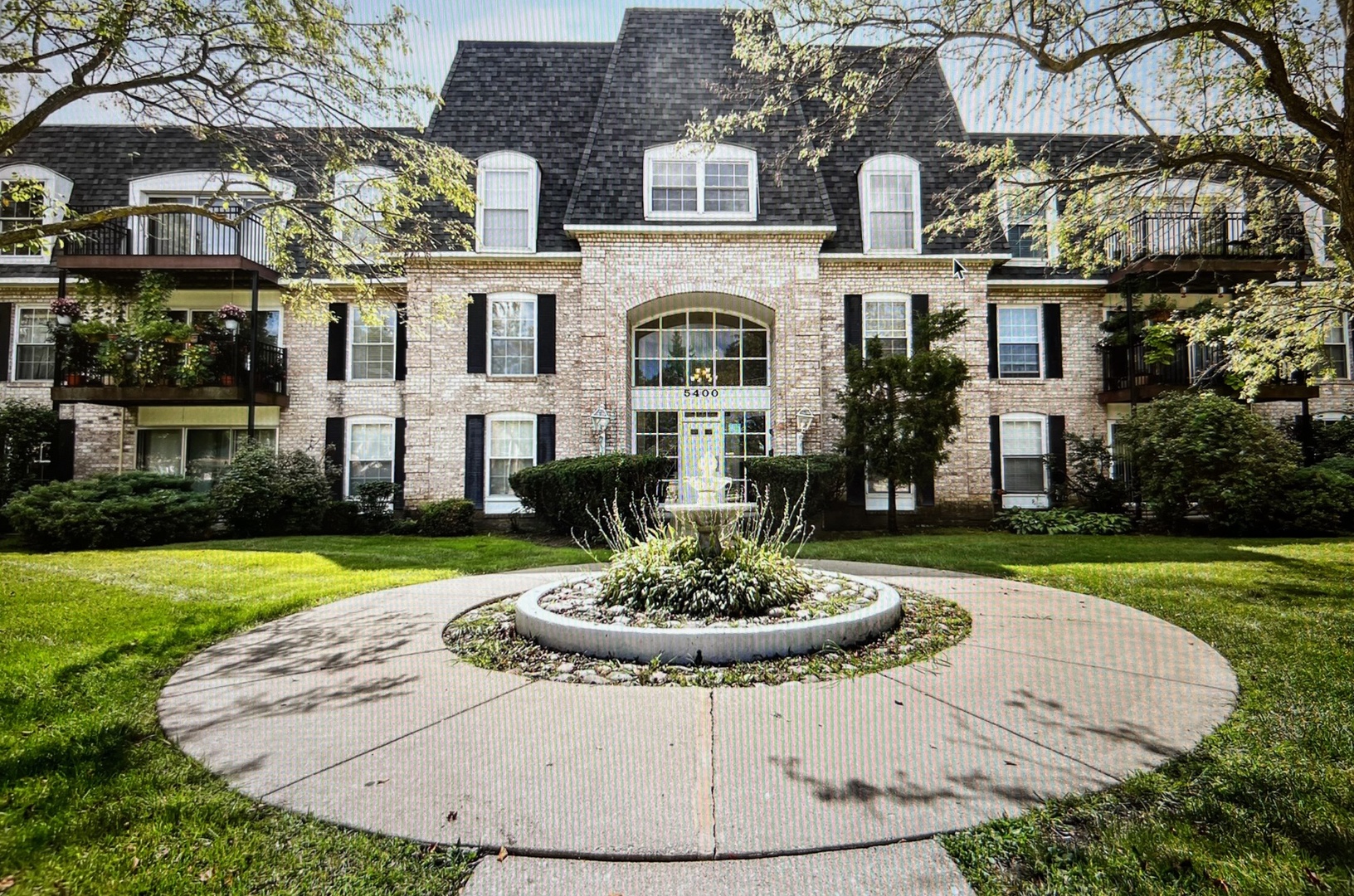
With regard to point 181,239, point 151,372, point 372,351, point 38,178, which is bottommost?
point 151,372

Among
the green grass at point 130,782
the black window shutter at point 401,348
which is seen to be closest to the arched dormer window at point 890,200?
the black window shutter at point 401,348

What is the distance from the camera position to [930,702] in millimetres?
3418

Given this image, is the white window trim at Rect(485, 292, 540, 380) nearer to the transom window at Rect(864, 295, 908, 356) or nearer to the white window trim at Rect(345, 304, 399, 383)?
the white window trim at Rect(345, 304, 399, 383)

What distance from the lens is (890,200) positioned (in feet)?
48.2

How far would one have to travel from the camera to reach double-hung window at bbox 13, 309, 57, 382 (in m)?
15.1

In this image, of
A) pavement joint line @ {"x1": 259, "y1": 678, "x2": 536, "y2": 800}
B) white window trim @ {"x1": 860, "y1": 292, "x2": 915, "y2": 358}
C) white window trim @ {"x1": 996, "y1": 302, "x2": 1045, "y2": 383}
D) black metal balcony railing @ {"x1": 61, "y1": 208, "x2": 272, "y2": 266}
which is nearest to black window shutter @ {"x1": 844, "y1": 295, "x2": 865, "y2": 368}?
white window trim @ {"x1": 860, "y1": 292, "x2": 915, "y2": 358}

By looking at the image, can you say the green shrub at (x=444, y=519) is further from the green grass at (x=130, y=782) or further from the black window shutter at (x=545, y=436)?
the green grass at (x=130, y=782)

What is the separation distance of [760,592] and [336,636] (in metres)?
3.54

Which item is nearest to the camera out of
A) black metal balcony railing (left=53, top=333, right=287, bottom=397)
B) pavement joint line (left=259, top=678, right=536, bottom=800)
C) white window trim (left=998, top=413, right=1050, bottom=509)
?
pavement joint line (left=259, top=678, right=536, bottom=800)

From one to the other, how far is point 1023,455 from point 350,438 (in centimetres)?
1720

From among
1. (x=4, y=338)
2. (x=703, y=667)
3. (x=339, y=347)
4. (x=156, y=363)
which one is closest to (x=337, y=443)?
(x=339, y=347)

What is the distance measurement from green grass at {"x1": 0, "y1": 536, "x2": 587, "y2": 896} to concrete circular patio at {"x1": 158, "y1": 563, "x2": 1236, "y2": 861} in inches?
6.0

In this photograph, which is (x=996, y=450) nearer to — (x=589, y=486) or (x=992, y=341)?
(x=992, y=341)

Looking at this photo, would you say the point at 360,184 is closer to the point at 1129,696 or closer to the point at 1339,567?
the point at 1129,696
